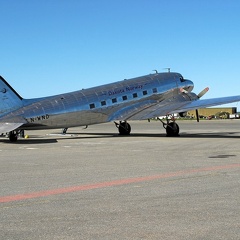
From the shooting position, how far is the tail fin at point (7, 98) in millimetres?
33625

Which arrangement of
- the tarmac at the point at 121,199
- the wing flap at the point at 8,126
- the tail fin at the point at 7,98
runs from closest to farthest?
the tarmac at the point at 121,199 < the wing flap at the point at 8,126 < the tail fin at the point at 7,98

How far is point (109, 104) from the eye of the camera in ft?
126

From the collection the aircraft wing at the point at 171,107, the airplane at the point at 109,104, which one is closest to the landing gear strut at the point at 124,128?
the airplane at the point at 109,104

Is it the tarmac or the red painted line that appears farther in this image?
the red painted line

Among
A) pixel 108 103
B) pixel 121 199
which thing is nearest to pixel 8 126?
pixel 108 103

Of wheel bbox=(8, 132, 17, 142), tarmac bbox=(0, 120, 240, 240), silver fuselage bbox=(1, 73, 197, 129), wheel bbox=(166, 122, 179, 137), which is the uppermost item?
silver fuselage bbox=(1, 73, 197, 129)

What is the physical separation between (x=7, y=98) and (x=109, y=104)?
26.9 feet

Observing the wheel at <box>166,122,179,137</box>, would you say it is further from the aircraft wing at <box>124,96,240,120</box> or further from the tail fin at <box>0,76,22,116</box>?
the tail fin at <box>0,76,22,116</box>

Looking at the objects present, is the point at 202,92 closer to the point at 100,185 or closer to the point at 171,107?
the point at 171,107

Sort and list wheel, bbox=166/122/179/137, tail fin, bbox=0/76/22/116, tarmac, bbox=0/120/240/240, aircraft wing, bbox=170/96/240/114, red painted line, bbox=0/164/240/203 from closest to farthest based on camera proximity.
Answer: tarmac, bbox=0/120/240/240 < red painted line, bbox=0/164/240/203 < tail fin, bbox=0/76/22/116 < aircraft wing, bbox=170/96/240/114 < wheel, bbox=166/122/179/137

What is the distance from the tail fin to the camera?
1324 inches

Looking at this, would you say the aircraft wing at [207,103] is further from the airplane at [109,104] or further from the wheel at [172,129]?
the wheel at [172,129]

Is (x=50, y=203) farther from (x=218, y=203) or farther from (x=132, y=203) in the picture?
(x=218, y=203)

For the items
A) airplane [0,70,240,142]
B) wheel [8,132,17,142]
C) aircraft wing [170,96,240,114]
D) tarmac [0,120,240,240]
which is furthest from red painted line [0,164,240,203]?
wheel [8,132,17,142]
